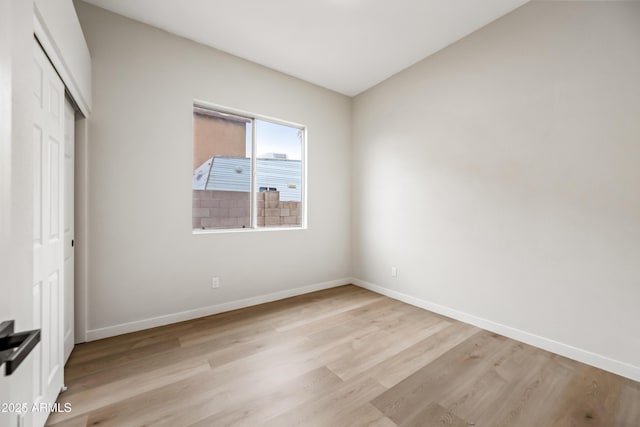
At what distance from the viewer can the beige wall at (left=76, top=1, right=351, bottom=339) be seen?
2332 mm

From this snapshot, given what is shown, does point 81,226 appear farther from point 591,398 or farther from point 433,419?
point 591,398

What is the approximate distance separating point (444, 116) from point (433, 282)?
1898 millimetres

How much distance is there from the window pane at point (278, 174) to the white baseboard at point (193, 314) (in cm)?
91

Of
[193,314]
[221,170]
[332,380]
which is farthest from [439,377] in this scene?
[221,170]

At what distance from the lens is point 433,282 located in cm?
305

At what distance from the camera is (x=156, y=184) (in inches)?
102

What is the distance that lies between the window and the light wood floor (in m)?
1.26

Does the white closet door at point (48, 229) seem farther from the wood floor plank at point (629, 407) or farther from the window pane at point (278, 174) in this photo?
the wood floor plank at point (629, 407)

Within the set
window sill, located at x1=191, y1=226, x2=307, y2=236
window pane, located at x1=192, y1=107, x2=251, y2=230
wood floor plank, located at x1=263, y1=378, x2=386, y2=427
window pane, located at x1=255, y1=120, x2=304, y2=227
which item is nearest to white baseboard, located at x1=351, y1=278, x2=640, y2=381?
wood floor plank, located at x1=263, y1=378, x2=386, y2=427

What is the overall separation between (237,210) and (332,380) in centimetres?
215

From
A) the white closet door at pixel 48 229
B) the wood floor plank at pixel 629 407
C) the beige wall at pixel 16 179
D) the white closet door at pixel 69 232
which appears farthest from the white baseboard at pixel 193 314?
the wood floor plank at pixel 629 407

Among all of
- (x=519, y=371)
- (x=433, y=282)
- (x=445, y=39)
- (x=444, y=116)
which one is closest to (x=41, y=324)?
(x=519, y=371)

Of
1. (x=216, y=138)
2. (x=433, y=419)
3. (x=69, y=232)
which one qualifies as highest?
(x=216, y=138)

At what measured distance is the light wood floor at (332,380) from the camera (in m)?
1.50
